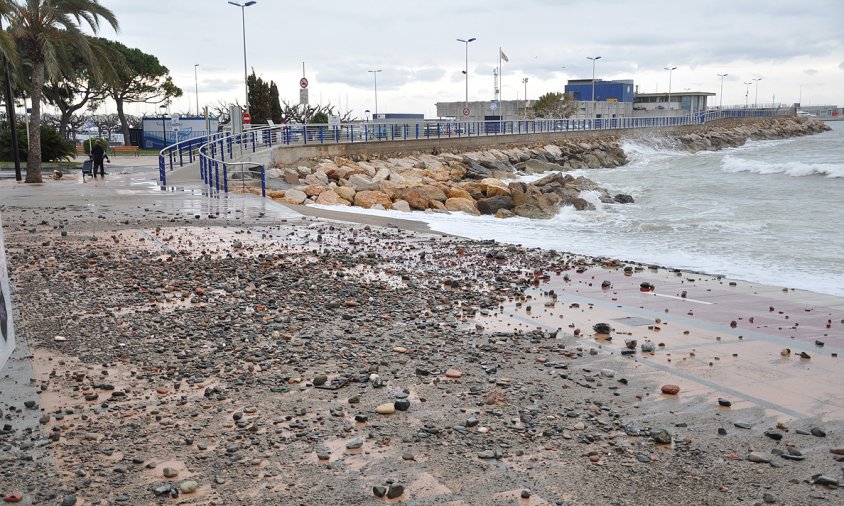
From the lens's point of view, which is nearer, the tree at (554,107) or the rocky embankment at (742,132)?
the rocky embankment at (742,132)

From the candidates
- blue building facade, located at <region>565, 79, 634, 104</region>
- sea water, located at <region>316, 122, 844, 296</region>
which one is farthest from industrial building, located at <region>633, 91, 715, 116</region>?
sea water, located at <region>316, 122, 844, 296</region>

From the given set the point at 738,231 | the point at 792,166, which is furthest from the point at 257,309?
the point at 792,166

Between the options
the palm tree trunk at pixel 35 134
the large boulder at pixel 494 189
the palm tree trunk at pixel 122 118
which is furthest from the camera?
the palm tree trunk at pixel 122 118

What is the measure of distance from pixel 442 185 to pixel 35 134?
48.2 feet

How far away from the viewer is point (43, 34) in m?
27.5

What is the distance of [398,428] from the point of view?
19.5 feet

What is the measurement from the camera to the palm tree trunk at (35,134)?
92.1 feet

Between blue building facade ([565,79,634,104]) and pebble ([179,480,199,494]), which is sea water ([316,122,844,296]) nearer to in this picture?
pebble ([179,480,199,494])

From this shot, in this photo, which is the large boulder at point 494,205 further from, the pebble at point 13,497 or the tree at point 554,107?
the tree at point 554,107

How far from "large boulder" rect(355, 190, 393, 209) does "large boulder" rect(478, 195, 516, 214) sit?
9.28ft

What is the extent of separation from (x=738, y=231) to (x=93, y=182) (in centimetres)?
2103

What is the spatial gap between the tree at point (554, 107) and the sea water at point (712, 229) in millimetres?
52619

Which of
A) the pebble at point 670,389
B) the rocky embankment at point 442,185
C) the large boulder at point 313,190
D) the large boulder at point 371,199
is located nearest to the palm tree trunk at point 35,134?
the rocky embankment at point 442,185

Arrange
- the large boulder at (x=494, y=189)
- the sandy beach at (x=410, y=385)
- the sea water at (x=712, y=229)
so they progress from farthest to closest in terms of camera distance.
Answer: the large boulder at (x=494, y=189)
the sea water at (x=712, y=229)
the sandy beach at (x=410, y=385)
